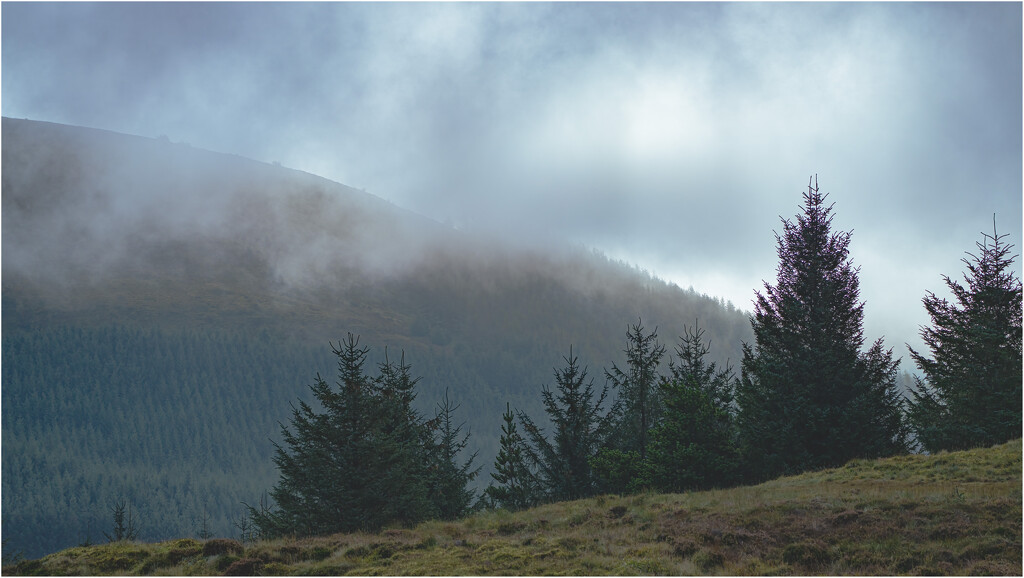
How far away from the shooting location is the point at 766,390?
116 feet

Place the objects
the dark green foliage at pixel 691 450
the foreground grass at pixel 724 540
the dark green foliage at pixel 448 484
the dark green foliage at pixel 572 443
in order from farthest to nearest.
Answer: the dark green foliage at pixel 572 443
the dark green foliage at pixel 448 484
the dark green foliage at pixel 691 450
the foreground grass at pixel 724 540

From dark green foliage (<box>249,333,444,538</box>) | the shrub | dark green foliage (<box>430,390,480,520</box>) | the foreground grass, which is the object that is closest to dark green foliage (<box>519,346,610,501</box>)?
dark green foliage (<box>430,390,480,520</box>)

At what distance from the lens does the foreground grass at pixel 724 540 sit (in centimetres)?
1698

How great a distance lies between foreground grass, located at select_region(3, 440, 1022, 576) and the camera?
55.7ft

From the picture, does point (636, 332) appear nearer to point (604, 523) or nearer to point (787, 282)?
point (787, 282)

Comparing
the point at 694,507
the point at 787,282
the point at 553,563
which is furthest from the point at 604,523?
the point at 787,282

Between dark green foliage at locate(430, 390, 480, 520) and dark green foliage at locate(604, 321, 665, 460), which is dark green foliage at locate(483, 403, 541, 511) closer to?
dark green foliage at locate(430, 390, 480, 520)

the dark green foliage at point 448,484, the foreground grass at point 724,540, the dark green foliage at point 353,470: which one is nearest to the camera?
the foreground grass at point 724,540

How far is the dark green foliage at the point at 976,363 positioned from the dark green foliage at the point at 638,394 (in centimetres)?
1646

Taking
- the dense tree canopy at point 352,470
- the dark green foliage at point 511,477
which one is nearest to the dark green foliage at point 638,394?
the dark green foliage at point 511,477

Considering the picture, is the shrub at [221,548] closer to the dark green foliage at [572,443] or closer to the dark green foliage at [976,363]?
the dark green foliage at [572,443]

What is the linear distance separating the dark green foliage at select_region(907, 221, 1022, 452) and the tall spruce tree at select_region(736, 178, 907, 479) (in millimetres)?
2694

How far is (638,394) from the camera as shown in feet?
165

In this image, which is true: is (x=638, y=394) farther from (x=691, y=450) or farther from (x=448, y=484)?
(x=691, y=450)
